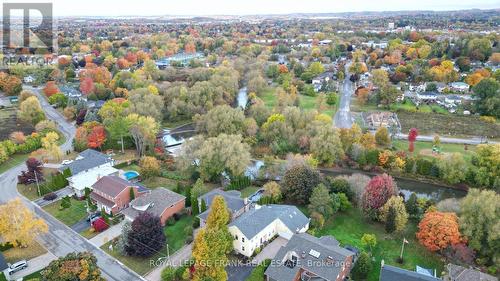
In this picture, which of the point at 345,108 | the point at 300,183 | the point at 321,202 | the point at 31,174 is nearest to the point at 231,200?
the point at 300,183

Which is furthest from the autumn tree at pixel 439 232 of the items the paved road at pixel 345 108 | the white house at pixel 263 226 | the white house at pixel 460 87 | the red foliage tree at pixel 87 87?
the red foliage tree at pixel 87 87

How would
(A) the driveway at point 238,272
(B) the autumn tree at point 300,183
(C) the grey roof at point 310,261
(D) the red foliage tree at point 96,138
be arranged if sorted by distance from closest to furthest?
(C) the grey roof at point 310,261
(A) the driveway at point 238,272
(B) the autumn tree at point 300,183
(D) the red foliage tree at point 96,138

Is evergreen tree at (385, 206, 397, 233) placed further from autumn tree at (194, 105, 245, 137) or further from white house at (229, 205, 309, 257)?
autumn tree at (194, 105, 245, 137)

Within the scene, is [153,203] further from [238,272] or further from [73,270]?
[73,270]

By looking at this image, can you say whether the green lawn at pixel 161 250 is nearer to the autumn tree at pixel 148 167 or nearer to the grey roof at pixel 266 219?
the grey roof at pixel 266 219

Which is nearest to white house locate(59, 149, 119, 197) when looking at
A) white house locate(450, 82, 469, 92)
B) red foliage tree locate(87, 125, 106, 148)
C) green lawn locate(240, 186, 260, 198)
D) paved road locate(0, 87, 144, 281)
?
paved road locate(0, 87, 144, 281)

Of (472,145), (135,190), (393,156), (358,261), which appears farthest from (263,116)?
(358,261)

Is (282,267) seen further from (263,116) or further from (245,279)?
(263,116)
